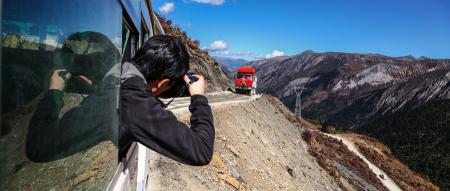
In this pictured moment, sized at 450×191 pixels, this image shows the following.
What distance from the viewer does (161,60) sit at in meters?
2.57

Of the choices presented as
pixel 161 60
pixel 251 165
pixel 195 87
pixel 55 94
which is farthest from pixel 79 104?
pixel 251 165

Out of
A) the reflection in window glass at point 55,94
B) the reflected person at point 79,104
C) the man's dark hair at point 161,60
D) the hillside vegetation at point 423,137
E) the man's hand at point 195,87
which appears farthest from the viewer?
the hillside vegetation at point 423,137

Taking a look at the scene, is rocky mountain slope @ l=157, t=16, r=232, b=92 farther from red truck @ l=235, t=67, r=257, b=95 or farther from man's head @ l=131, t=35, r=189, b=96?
man's head @ l=131, t=35, r=189, b=96

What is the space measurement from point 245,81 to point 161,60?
38521 millimetres

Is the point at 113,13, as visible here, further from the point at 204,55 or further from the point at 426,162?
the point at 426,162

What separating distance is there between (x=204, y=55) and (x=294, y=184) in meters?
29.2

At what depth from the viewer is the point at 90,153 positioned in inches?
86.8

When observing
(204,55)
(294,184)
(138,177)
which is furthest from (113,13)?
(204,55)

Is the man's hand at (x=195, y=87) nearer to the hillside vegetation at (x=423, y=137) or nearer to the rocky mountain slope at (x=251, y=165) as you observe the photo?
the rocky mountain slope at (x=251, y=165)

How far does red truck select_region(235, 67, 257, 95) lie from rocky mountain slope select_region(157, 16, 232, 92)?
102 inches

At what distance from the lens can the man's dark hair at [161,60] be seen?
2.57m

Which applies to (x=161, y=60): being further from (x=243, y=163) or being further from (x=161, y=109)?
(x=243, y=163)

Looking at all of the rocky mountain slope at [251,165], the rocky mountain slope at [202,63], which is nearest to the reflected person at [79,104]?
the rocky mountain slope at [251,165]

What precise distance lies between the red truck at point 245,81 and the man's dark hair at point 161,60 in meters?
37.9
